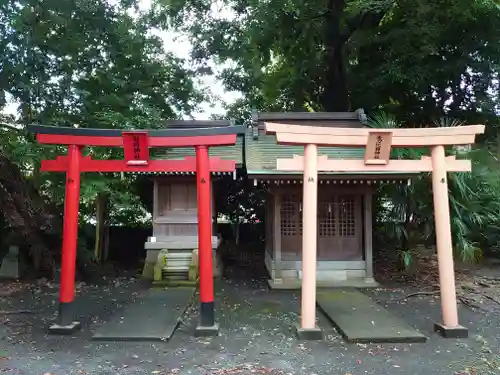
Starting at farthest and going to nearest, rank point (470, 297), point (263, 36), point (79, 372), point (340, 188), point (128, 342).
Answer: point (263, 36) → point (340, 188) → point (470, 297) → point (128, 342) → point (79, 372)

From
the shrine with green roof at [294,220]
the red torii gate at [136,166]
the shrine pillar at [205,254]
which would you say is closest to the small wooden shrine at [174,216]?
the shrine with green roof at [294,220]

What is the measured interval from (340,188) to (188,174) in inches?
150

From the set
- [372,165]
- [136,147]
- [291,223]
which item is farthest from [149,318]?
[291,223]

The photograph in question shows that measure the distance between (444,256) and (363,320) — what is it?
164 cm

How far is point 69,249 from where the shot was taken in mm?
6707

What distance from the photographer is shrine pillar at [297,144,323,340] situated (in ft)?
20.6

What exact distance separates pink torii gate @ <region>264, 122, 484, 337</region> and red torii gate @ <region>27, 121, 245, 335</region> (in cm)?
104

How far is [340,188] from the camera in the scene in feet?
34.8

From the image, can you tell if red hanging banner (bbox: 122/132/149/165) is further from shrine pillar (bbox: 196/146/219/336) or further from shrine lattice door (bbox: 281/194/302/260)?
shrine lattice door (bbox: 281/194/302/260)

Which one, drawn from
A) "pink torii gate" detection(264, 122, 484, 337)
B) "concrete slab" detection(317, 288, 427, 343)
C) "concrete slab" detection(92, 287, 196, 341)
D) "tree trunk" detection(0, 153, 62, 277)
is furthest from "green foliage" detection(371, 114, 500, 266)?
"tree trunk" detection(0, 153, 62, 277)

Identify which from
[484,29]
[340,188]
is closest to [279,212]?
[340,188]

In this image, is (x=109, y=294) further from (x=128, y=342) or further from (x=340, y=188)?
(x=340, y=188)

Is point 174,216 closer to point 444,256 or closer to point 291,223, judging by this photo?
point 291,223

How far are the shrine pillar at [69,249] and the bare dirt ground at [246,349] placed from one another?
32cm
